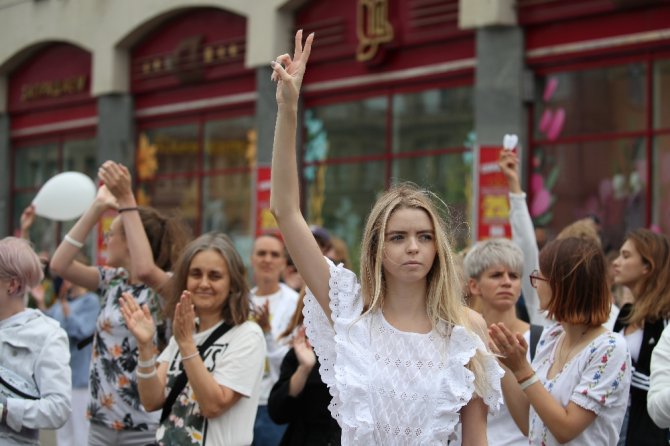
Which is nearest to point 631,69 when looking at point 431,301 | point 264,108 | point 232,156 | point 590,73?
point 590,73

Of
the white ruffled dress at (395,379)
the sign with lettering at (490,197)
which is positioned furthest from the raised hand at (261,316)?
the sign with lettering at (490,197)

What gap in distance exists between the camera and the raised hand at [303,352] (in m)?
6.15

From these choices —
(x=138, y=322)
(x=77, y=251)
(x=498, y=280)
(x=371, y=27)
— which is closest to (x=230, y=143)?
(x=371, y=27)

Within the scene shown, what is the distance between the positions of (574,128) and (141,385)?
8840mm

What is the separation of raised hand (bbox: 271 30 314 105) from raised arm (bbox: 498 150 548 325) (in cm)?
293

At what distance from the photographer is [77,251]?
706cm

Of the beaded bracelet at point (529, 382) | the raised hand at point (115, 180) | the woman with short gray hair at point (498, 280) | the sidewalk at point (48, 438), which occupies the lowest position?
the sidewalk at point (48, 438)

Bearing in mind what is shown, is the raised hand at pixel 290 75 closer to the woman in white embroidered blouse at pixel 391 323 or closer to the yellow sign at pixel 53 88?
the woman in white embroidered blouse at pixel 391 323

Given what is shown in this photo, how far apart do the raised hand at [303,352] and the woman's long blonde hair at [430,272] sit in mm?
2139

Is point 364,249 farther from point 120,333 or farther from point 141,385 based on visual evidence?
point 120,333

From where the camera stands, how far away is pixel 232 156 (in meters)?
18.5

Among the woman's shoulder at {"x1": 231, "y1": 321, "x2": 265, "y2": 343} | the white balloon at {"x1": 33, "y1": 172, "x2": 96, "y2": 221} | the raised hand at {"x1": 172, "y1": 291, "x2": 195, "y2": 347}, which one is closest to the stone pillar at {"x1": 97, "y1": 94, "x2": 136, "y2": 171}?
the white balloon at {"x1": 33, "y1": 172, "x2": 96, "y2": 221}

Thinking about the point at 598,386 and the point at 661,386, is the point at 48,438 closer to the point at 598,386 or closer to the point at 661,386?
the point at 598,386

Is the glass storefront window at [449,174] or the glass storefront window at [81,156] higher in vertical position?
the glass storefront window at [81,156]
